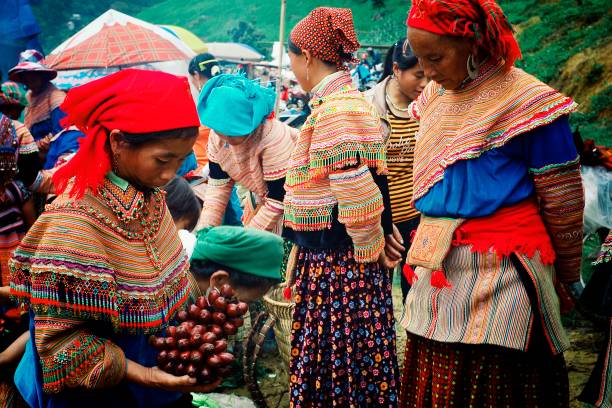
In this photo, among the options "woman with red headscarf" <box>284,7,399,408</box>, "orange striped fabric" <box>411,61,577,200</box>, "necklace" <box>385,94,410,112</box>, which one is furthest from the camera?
"necklace" <box>385,94,410,112</box>

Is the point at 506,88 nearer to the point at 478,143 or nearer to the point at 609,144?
the point at 478,143

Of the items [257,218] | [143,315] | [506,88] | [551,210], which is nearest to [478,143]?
[506,88]

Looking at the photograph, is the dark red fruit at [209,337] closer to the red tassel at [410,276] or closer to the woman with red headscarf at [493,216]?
the woman with red headscarf at [493,216]

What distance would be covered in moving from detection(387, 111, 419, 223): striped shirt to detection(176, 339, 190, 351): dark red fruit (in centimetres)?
257

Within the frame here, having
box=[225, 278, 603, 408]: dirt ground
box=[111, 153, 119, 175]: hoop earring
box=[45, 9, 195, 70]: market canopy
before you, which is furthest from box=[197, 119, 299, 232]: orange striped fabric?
box=[45, 9, 195, 70]: market canopy

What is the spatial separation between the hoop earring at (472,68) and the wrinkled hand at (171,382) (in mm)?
1570

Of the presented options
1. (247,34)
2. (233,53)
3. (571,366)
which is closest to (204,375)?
(571,366)

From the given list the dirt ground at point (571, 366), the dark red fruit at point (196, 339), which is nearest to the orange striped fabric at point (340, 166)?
the dark red fruit at point (196, 339)

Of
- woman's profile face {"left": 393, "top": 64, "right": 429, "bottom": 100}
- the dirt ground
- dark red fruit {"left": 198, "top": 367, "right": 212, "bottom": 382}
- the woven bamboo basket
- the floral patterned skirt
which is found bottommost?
the dirt ground

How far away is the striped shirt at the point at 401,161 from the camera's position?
4.21 meters

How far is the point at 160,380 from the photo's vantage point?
6.49 feet

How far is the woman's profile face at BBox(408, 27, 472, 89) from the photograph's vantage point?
246 centimetres

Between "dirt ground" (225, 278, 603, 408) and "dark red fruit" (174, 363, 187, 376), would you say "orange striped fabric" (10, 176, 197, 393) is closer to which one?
"dark red fruit" (174, 363, 187, 376)

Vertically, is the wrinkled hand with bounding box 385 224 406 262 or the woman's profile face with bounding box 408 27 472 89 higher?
the woman's profile face with bounding box 408 27 472 89
